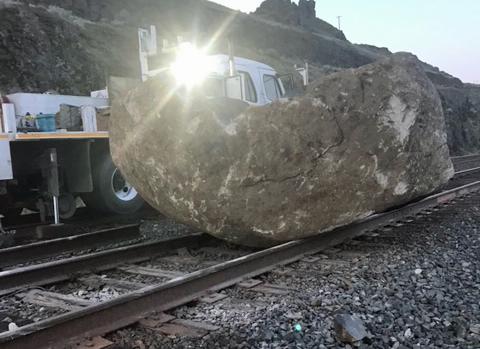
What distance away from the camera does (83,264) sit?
547 cm

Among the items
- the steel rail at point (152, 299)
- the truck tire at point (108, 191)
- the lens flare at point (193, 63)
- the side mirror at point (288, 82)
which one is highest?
the lens flare at point (193, 63)

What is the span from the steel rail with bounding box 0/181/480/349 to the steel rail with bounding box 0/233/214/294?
1.42m

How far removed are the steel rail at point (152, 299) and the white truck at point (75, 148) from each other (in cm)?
304

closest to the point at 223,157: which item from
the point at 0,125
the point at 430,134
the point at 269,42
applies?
the point at 430,134

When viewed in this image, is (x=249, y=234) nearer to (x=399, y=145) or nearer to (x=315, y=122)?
(x=315, y=122)

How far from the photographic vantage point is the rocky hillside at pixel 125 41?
67.2 ft

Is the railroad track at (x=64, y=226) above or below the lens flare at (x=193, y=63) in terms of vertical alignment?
below

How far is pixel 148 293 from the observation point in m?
4.08

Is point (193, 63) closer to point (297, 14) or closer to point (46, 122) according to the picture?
point (46, 122)

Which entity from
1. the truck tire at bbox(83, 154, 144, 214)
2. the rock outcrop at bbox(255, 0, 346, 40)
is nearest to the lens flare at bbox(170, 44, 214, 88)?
the truck tire at bbox(83, 154, 144, 214)

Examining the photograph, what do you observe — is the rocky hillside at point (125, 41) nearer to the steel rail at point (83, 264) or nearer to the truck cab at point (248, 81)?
the truck cab at point (248, 81)

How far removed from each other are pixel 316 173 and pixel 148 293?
224 cm

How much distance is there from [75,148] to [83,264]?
12.6 ft

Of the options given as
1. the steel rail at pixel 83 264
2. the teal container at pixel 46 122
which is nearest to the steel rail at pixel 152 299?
the steel rail at pixel 83 264
